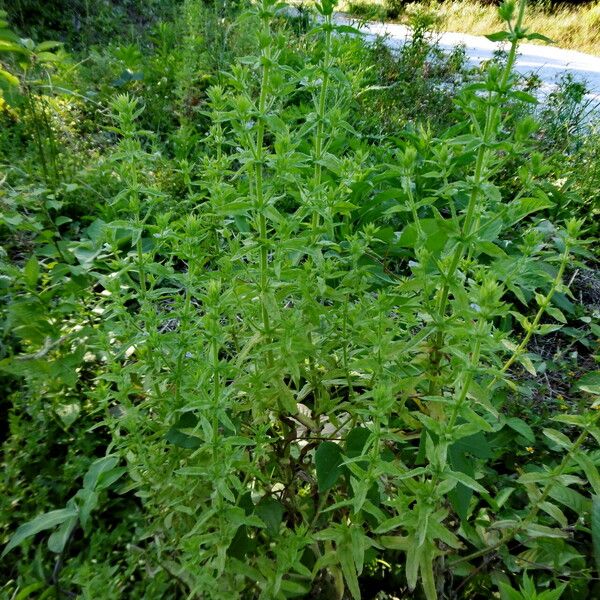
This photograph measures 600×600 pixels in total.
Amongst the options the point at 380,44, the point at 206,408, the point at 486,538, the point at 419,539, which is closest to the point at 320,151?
the point at 206,408

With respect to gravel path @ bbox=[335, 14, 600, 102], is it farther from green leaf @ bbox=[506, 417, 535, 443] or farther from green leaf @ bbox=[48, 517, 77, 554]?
green leaf @ bbox=[48, 517, 77, 554]

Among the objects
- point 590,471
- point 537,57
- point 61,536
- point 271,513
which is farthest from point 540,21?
point 61,536

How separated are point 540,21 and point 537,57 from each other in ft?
12.4

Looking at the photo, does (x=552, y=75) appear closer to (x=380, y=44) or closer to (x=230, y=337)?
(x=380, y=44)

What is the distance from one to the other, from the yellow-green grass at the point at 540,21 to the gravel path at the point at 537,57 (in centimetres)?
53

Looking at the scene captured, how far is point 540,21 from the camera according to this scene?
10.2 meters

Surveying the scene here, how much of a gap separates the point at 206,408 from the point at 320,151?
0.67m

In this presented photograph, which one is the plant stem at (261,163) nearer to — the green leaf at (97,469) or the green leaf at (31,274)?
the green leaf at (97,469)

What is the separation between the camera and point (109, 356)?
1469 mm

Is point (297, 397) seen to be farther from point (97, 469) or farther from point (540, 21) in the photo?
point (540, 21)

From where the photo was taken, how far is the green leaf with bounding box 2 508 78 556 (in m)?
1.53

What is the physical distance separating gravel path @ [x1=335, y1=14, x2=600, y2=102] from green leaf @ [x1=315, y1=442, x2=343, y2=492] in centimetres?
520

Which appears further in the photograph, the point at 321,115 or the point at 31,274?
the point at 31,274

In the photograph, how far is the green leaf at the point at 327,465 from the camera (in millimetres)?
1337
